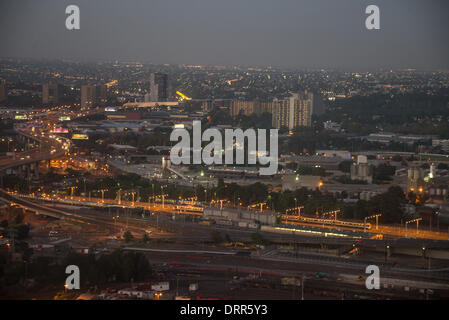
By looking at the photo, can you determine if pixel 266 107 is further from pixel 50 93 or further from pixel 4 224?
pixel 4 224

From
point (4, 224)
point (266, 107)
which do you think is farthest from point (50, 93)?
point (4, 224)

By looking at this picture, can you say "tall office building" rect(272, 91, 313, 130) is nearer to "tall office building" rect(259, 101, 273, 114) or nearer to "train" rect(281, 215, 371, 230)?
"tall office building" rect(259, 101, 273, 114)

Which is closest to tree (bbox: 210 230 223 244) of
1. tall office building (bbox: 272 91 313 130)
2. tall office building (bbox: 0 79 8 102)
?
tall office building (bbox: 272 91 313 130)

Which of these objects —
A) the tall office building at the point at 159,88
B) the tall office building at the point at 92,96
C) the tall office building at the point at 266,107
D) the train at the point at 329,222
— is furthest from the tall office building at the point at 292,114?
the train at the point at 329,222

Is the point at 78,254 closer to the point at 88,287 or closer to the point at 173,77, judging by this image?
the point at 88,287

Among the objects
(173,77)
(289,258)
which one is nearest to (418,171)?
(289,258)

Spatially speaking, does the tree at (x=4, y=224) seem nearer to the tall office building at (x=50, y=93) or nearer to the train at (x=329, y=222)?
the train at (x=329, y=222)

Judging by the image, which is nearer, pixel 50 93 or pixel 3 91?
pixel 3 91
